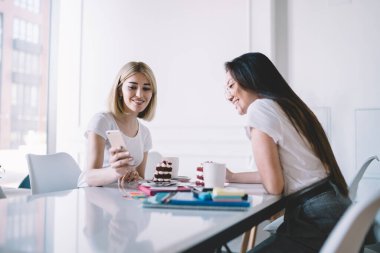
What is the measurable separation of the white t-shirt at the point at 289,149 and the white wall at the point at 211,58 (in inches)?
70.8

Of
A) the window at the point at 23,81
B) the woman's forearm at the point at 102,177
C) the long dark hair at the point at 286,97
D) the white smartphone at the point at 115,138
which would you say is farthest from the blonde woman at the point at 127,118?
the window at the point at 23,81

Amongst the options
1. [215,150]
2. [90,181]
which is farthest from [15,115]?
[90,181]

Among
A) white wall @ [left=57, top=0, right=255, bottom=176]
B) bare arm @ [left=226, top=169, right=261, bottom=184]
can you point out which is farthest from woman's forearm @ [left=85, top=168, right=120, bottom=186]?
white wall @ [left=57, top=0, right=255, bottom=176]

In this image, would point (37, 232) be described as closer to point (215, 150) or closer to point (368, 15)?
point (215, 150)

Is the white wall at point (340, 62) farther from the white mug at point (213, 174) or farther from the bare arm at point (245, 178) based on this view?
the white mug at point (213, 174)

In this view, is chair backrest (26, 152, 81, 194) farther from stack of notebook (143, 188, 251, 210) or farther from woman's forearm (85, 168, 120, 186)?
stack of notebook (143, 188, 251, 210)

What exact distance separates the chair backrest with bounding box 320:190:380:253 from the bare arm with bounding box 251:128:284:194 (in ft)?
2.18

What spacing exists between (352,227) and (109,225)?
48cm

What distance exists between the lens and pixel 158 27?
3.78 m

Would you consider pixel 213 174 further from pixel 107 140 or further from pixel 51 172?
pixel 51 172

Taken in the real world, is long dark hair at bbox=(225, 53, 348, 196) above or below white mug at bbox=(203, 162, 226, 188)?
above

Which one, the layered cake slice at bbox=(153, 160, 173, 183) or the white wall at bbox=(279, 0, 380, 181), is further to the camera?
the white wall at bbox=(279, 0, 380, 181)

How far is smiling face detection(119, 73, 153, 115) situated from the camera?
2.24 meters

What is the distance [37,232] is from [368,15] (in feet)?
9.73
